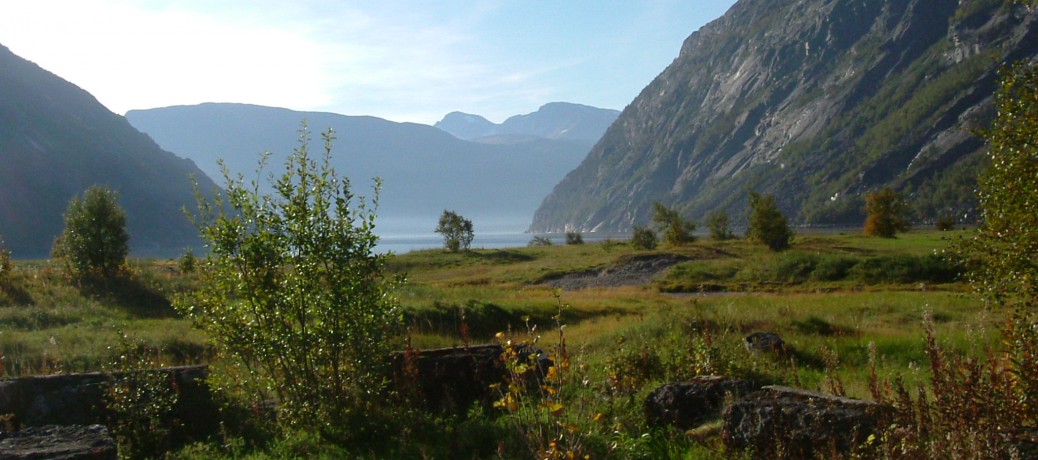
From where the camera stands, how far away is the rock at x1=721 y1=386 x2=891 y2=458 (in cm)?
580

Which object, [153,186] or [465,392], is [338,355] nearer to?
[465,392]

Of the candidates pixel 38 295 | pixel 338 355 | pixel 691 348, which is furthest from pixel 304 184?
pixel 38 295

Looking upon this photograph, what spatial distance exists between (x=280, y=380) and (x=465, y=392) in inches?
98.8

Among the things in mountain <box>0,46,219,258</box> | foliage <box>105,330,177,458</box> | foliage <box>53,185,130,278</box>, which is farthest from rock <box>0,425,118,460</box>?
mountain <box>0,46,219,258</box>

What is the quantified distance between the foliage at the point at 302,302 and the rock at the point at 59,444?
1973 mm

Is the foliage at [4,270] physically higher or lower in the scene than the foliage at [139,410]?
higher

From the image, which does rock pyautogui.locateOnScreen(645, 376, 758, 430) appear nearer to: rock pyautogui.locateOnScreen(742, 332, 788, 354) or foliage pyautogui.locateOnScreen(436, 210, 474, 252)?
rock pyautogui.locateOnScreen(742, 332, 788, 354)

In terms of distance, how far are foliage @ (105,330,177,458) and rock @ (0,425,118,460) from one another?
1455mm

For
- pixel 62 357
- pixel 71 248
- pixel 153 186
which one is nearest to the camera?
pixel 62 357

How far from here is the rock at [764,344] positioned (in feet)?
38.8

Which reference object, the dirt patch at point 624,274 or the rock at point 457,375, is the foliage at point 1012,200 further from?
Answer: the dirt patch at point 624,274

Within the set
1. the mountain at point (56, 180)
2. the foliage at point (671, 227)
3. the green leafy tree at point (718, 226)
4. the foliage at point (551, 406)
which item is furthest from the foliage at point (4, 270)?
the mountain at point (56, 180)

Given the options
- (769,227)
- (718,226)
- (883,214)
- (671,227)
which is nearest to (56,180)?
(671,227)

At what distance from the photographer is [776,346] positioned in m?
12.1
